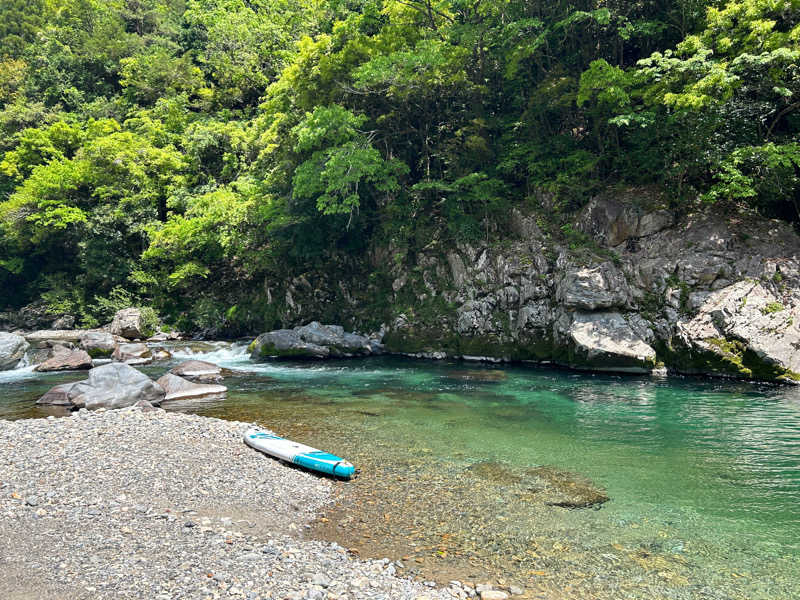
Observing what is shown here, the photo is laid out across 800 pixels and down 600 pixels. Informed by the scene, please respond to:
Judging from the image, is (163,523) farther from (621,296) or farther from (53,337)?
(53,337)

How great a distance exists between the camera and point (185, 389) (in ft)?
49.5

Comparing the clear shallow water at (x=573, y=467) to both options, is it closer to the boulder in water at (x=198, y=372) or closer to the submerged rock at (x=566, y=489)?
the submerged rock at (x=566, y=489)

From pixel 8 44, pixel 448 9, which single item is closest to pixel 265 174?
pixel 448 9

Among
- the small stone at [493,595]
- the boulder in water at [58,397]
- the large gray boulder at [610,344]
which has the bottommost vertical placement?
the boulder in water at [58,397]

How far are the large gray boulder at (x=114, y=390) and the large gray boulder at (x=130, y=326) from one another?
13911 mm

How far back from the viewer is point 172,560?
212 inches

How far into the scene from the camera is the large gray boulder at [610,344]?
16750mm

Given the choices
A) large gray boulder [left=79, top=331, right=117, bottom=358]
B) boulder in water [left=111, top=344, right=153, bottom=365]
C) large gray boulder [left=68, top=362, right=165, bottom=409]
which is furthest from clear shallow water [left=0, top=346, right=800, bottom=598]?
large gray boulder [left=79, top=331, right=117, bottom=358]

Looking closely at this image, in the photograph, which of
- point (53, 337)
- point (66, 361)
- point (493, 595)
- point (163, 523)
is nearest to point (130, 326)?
point (53, 337)

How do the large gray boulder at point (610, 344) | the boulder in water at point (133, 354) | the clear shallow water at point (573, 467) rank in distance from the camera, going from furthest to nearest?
the boulder in water at point (133, 354)
the large gray boulder at point (610, 344)
the clear shallow water at point (573, 467)

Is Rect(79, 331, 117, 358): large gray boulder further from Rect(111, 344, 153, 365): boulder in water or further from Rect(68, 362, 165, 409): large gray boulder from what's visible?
Rect(68, 362, 165, 409): large gray boulder

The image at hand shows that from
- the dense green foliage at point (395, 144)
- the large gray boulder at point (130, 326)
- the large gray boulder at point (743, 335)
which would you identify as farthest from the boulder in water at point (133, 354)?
the large gray boulder at point (743, 335)

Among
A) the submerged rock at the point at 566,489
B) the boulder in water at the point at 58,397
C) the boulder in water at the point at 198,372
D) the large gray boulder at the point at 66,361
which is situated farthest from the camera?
the large gray boulder at the point at 66,361

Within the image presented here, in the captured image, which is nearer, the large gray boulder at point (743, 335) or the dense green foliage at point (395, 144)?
the large gray boulder at point (743, 335)
